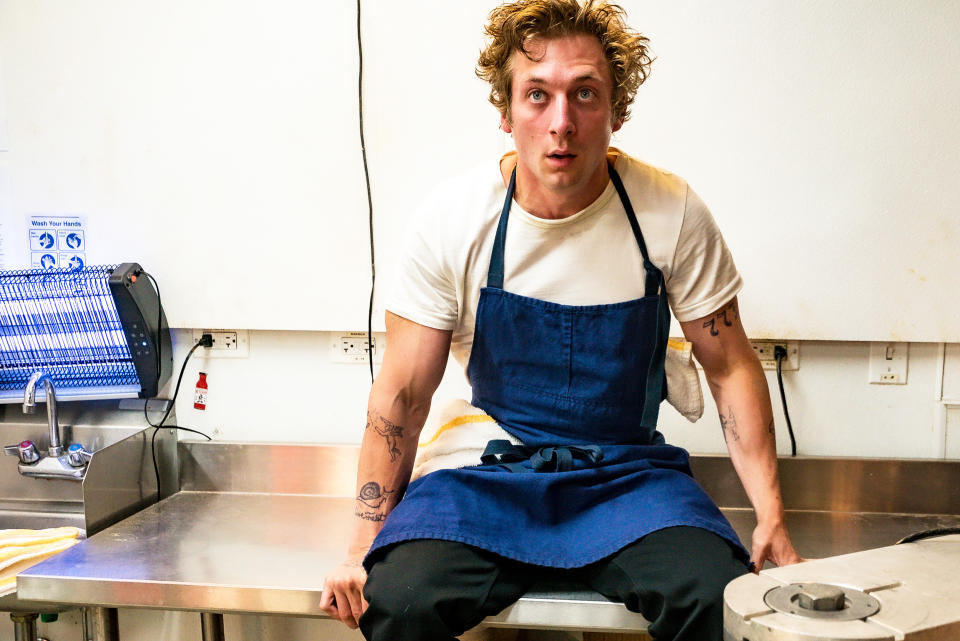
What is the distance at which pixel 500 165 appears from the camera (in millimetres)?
1578

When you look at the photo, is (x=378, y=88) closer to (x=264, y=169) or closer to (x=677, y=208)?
(x=264, y=169)

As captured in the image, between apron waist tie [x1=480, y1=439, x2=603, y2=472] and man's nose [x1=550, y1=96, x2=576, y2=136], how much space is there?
1.67ft

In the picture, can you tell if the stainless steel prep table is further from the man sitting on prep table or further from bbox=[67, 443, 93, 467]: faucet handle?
bbox=[67, 443, 93, 467]: faucet handle

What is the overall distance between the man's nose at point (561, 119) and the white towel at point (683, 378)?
0.46 metres

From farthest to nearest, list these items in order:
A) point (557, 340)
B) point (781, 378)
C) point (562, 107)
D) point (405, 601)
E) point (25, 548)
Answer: point (781, 378), point (25, 548), point (557, 340), point (562, 107), point (405, 601)

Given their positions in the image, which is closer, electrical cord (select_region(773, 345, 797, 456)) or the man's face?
the man's face

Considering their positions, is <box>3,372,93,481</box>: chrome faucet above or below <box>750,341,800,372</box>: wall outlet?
below

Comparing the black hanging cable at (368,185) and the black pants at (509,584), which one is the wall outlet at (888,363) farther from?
the black hanging cable at (368,185)

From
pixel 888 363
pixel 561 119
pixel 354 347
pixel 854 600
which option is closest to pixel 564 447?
pixel 561 119

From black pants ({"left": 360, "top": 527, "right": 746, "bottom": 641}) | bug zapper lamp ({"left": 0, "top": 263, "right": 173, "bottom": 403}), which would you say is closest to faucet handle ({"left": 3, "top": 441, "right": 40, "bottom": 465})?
bug zapper lamp ({"left": 0, "top": 263, "right": 173, "bottom": 403})

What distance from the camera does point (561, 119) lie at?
1.39 metres

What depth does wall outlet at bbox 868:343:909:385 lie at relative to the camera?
197 centimetres

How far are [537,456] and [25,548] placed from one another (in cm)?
106

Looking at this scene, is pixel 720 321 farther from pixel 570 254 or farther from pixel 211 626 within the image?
pixel 211 626
